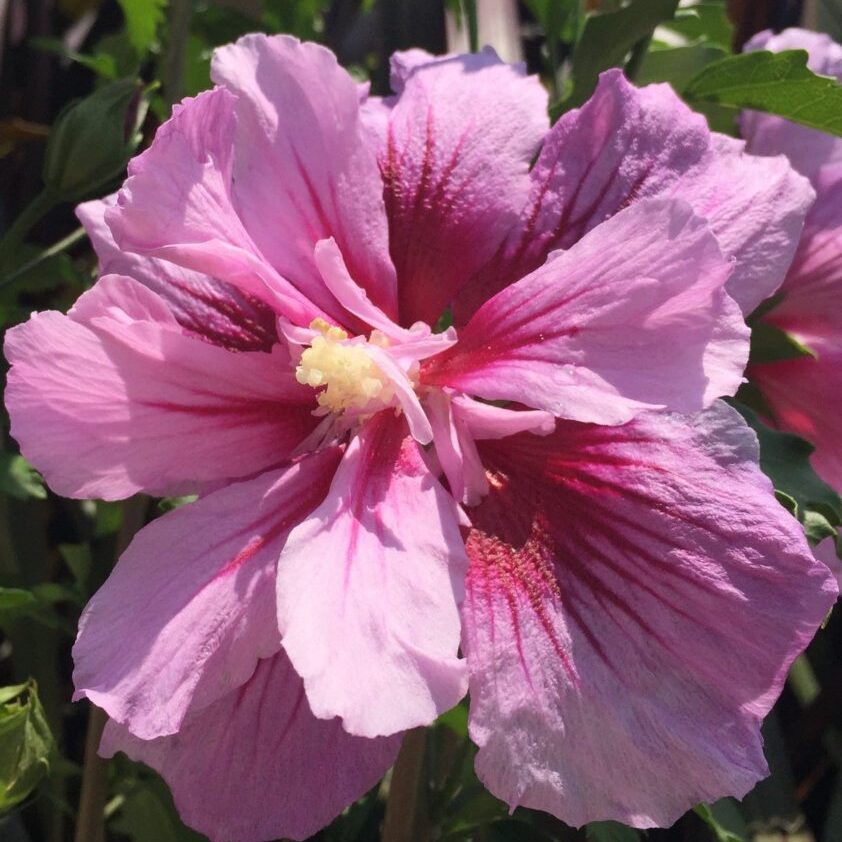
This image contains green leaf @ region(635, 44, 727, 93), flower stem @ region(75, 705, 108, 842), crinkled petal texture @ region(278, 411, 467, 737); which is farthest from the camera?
green leaf @ region(635, 44, 727, 93)

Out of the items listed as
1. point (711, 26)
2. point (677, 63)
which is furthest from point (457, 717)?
point (711, 26)

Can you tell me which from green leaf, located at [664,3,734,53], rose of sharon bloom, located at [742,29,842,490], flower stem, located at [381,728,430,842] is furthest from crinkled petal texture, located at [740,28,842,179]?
flower stem, located at [381,728,430,842]

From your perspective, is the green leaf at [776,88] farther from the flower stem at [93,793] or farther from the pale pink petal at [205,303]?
the flower stem at [93,793]

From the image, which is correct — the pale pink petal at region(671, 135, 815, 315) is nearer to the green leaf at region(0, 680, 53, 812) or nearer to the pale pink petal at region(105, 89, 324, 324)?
the pale pink petal at region(105, 89, 324, 324)

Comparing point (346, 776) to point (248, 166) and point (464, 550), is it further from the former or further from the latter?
point (248, 166)

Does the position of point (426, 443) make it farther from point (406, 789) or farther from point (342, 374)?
point (406, 789)

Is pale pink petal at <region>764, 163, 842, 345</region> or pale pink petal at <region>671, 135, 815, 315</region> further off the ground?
pale pink petal at <region>671, 135, 815, 315</region>

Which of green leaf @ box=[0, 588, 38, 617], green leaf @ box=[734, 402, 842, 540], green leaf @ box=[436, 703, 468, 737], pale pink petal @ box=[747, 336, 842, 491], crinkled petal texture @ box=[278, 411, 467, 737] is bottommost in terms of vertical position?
green leaf @ box=[436, 703, 468, 737]

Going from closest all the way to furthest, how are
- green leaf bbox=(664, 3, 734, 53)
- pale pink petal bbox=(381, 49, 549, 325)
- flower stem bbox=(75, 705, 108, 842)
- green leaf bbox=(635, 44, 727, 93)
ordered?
pale pink petal bbox=(381, 49, 549, 325)
flower stem bbox=(75, 705, 108, 842)
green leaf bbox=(635, 44, 727, 93)
green leaf bbox=(664, 3, 734, 53)
